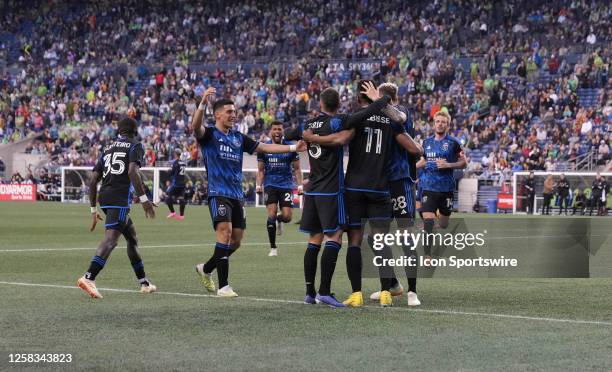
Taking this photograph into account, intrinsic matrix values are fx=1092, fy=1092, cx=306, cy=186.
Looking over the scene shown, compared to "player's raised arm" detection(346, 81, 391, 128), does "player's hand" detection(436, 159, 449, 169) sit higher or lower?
lower

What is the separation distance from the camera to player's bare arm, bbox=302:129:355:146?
415 inches

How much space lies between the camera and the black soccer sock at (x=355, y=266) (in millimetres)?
10828

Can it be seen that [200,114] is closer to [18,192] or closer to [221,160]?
[221,160]

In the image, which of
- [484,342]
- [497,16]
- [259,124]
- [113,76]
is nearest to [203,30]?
[113,76]

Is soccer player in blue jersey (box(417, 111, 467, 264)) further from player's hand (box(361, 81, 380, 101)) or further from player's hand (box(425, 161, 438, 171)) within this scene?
player's hand (box(361, 81, 380, 101))

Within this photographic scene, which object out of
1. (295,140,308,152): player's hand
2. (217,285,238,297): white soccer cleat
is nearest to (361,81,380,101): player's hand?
(295,140,308,152): player's hand

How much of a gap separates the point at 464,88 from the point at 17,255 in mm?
32528

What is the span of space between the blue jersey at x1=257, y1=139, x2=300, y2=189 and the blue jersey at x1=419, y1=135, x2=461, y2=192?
3482 millimetres

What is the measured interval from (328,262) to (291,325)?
1700mm

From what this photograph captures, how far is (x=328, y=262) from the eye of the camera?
35.8ft

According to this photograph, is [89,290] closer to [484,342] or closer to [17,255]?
[484,342]

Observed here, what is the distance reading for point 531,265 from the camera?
14.3 metres

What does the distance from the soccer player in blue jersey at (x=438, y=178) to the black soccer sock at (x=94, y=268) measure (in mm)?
6077

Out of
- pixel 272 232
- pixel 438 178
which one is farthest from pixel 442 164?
pixel 272 232
